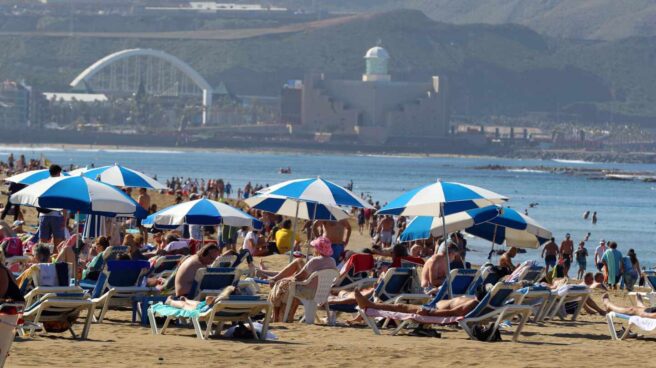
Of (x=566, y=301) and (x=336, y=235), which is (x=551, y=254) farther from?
(x=566, y=301)

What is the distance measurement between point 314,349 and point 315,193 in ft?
15.6

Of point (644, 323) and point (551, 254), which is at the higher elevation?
point (644, 323)

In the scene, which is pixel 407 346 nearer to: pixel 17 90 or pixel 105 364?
pixel 105 364

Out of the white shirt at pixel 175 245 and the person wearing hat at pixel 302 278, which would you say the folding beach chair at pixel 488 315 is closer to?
the person wearing hat at pixel 302 278

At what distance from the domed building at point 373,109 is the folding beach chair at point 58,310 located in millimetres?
164948

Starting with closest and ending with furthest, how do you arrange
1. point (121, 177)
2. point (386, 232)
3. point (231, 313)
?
point (231, 313), point (121, 177), point (386, 232)

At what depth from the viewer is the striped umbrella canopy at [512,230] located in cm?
1817

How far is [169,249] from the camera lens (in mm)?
17234

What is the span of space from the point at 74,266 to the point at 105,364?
3.81 meters

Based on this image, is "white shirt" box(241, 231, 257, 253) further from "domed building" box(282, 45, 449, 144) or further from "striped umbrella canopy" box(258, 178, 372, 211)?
"domed building" box(282, 45, 449, 144)

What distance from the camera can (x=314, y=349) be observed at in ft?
39.4

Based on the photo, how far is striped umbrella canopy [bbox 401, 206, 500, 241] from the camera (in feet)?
56.5

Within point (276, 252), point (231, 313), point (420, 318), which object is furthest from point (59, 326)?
point (276, 252)

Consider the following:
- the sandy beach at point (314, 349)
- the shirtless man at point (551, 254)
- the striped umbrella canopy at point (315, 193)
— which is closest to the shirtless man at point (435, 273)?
the sandy beach at point (314, 349)
